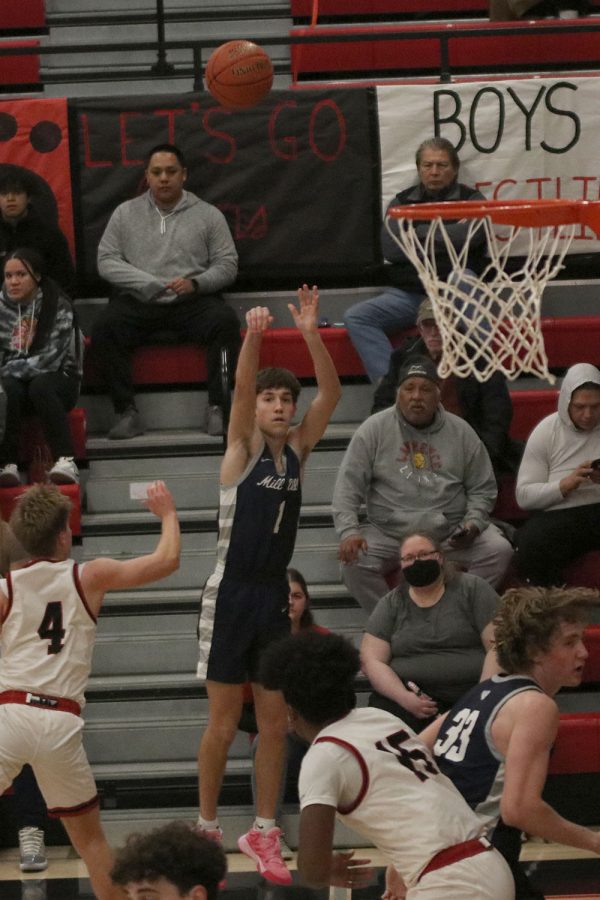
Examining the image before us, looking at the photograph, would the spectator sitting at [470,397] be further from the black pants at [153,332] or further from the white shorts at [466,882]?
the white shorts at [466,882]

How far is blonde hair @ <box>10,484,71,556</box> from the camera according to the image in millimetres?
5371

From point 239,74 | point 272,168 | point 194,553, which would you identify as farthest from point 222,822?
point 272,168

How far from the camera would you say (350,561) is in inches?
284

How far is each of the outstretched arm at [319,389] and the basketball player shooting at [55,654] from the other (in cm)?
130

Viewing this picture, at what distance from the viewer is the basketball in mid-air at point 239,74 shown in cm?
820

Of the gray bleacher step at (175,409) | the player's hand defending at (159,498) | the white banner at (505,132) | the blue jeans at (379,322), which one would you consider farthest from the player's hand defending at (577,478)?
the player's hand defending at (159,498)

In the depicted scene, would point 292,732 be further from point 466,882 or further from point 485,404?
point 466,882

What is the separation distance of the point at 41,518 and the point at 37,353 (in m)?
2.87

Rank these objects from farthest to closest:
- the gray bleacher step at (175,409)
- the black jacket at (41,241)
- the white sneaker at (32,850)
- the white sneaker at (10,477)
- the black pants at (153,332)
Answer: the gray bleacher step at (175,409) < the black jacket at (41,241) < the black pants at (153,332) < the white sneaker at (10,477) < the white sneaker at (32,850)

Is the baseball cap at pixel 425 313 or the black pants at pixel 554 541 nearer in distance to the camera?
the black pants at pixel 554 541

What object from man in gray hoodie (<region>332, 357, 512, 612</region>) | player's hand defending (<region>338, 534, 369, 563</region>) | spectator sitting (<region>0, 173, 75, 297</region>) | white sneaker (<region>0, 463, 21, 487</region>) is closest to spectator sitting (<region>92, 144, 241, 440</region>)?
spectator sitting (<region>0, 173, 75, 297</region>)

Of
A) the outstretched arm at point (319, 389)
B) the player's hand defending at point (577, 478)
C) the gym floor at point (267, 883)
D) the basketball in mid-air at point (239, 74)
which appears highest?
the basketball in mid-air at point (239, 74)

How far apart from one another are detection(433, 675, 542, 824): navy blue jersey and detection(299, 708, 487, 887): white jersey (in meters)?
0.33

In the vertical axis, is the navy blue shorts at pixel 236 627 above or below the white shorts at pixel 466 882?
above
